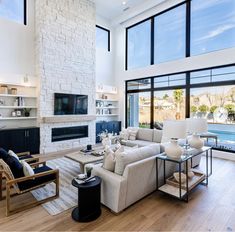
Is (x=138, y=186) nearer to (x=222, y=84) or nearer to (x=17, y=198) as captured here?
(x=17, y=198)

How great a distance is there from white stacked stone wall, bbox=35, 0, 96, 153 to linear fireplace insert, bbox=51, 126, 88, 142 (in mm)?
142

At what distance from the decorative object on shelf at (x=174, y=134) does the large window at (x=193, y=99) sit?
11.0 feet

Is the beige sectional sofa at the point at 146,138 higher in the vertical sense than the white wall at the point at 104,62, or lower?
lower

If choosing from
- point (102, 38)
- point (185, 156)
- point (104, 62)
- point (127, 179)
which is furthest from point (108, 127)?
point (127, 179)

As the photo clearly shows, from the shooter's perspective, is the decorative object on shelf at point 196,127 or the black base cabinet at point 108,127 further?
the black base cabinet at point 108,127

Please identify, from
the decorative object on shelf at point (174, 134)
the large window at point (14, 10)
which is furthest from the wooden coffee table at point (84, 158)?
the large window at point (14, 10)

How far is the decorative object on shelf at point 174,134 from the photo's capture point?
282 cm

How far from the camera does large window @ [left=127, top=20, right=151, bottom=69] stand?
7492 millimetres

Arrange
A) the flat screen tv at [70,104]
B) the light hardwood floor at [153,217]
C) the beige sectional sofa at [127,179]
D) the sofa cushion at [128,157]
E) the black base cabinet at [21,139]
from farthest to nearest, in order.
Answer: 1. the flat screen tv at [70,104]
2. the black base cabinet at [21,139]
3. the sofa cushion at [128,157]
4. the beige sectional sofa at [127,179]
5. the light hardwood floor at [153,217]

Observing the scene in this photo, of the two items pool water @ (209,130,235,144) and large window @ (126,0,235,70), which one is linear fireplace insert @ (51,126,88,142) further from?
pool water @ (209,130,235,144)

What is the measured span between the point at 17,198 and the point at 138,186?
2.04m

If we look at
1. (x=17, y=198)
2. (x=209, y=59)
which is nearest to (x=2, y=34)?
(x=17, y=198)

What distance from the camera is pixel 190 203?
9.09 feet

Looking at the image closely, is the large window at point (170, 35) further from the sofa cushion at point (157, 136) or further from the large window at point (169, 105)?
the sofa cushion at point (157, 136)
